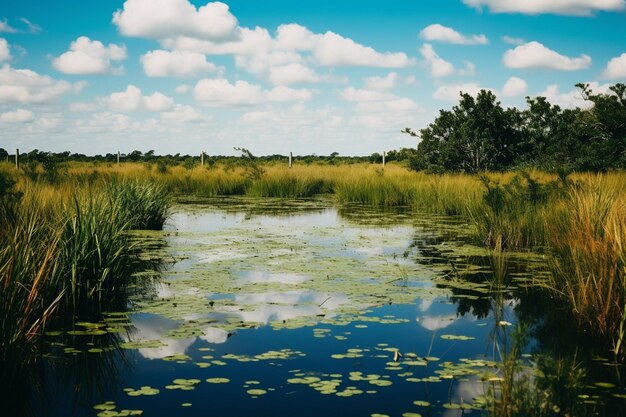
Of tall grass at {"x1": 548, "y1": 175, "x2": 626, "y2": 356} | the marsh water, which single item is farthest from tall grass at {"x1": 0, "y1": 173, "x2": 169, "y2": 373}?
tall grass at {"x1": 548, "y1": 175, "x2": 626, "y2": 356}

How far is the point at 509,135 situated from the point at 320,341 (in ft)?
53.4

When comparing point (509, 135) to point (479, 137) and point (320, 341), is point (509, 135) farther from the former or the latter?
point (320, 341)

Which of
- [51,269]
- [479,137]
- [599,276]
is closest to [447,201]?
[479,137]

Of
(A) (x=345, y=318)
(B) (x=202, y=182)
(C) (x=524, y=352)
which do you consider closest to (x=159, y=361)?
(A) (x=345, y=318)

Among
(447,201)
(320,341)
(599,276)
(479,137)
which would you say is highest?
(479,137)

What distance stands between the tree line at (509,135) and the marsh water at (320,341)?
30.9ft

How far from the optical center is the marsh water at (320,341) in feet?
11.9

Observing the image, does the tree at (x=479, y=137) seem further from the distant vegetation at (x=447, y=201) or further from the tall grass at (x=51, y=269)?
the tall grass at (x=51, y=269)

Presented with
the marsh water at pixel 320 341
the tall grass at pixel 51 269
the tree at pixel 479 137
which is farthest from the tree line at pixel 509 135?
the tall grass at pixel 51 269

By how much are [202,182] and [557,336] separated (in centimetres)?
1940

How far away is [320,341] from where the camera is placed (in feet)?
15.8

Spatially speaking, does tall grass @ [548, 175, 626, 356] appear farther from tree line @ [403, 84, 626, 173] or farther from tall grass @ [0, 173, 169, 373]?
tree line @ [403, 84, 626, 173]

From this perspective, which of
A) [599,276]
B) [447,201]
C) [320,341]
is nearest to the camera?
[320,341]

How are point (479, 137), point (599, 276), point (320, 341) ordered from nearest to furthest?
point (320, 341)
point (599, 276)
point (479, 137)
